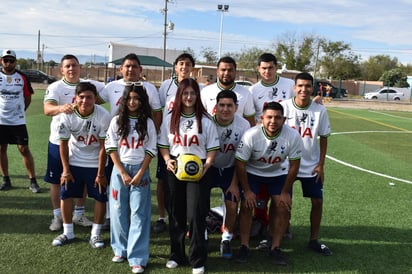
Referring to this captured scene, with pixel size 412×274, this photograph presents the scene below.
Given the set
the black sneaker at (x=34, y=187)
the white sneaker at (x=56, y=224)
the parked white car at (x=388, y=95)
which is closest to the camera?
the white sneaker at (x=56, y=224)

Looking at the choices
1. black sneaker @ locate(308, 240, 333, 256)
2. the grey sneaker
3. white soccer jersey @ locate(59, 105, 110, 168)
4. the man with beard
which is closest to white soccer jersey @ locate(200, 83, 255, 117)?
the man with beard

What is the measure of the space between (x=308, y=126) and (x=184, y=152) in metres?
1.57

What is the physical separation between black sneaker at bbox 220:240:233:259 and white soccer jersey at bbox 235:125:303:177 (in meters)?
1.04

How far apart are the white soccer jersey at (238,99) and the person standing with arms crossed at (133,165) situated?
92 centimetres

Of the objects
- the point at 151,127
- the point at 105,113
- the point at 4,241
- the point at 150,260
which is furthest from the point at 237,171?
the point at 4,241

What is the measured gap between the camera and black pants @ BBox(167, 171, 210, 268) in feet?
13.2

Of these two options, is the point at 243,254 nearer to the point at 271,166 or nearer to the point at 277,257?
the point at 277,257

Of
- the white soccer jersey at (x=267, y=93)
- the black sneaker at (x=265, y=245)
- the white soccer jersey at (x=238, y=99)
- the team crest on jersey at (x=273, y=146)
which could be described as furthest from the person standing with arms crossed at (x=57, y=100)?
the black sneaker at (x=265, y=245)

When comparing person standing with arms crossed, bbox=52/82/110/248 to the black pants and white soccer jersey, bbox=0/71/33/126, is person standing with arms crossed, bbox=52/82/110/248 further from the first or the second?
white soccer jersey, bbox=0/71/33/126

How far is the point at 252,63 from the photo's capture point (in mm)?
59812

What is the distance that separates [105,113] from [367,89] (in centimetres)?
5661

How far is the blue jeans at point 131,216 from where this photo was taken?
13.4ft

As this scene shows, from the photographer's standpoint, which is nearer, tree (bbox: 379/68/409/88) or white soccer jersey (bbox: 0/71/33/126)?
white soccer jersey (bbox: 0/71/33/126)

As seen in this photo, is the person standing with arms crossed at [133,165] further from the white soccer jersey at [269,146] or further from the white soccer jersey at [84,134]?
the white soccer jersey at [269,146]
